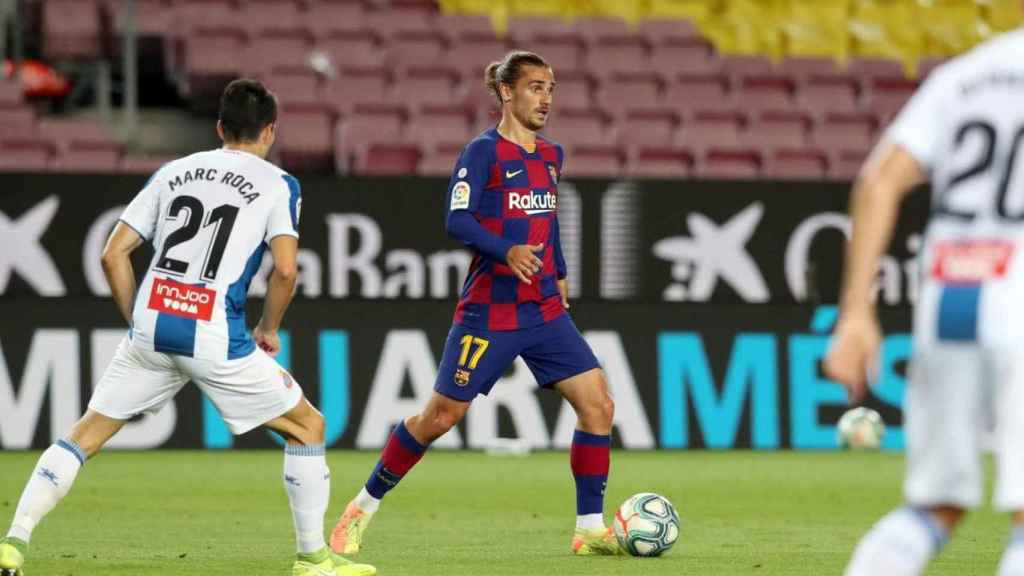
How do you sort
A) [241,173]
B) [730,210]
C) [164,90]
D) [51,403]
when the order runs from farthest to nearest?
1. [164,90]
2. [730,210]
3. [51,403]
4. [241,173]

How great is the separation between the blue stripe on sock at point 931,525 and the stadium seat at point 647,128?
12.8m

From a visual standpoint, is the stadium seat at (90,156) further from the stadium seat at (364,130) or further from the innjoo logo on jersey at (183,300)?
the innjoo logo on jersey at (183,300)

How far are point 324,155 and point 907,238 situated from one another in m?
5.37

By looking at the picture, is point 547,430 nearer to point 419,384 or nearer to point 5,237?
point 419,384

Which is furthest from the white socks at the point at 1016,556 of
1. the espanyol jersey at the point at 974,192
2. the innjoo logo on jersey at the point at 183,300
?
the innjoo logo on jersey at the point at 183,300

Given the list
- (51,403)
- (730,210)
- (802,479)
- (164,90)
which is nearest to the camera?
(802,479)

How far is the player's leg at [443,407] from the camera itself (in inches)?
302

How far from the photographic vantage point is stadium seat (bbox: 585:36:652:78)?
18297 millimetres

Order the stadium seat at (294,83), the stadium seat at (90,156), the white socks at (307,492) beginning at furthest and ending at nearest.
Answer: the stadium seat at (294,83)
the stadium seat at (90,156)
the white socks at (307,492)

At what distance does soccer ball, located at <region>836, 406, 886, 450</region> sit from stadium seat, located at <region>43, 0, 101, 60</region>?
8615 millimetres

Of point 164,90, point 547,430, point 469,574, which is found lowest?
point 547,430

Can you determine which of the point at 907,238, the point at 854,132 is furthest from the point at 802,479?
the point at 854,132

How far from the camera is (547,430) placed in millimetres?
13297

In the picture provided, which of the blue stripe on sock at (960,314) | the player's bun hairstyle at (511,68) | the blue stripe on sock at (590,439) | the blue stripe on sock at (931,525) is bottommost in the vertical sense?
the blue stripe on sock at (590,439)
